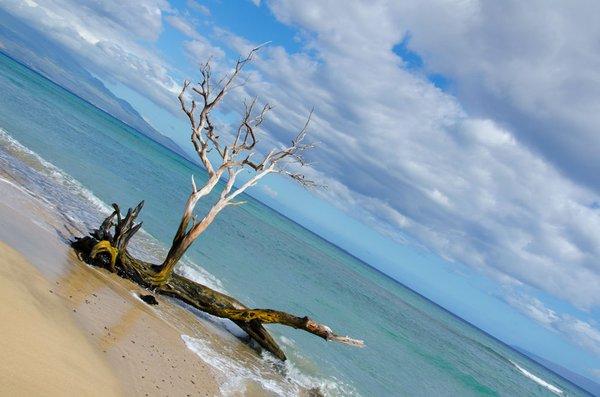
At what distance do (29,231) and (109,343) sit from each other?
528 centimetres

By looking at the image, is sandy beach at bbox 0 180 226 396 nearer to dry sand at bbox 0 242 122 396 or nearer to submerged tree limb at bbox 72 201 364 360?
dry sand at bbox 0 242 122 396

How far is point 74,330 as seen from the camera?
8.10 m

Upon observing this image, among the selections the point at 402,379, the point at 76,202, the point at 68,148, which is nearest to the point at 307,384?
the point at 402,379

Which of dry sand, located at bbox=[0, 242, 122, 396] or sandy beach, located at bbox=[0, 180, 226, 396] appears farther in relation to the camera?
sandy beach, located at bbox=[0, 180, 226, 396]

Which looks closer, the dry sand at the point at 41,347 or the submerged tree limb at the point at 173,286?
the dry sand at the point at 41,347

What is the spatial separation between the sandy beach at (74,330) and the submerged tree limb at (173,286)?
55 cm

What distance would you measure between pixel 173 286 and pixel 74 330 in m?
7.47

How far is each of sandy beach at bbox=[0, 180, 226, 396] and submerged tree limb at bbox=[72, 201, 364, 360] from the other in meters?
0.55

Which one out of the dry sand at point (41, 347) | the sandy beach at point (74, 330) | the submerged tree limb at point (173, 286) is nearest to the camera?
the dry sand at point (41, 347)

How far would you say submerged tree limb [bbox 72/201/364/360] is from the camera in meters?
13.9

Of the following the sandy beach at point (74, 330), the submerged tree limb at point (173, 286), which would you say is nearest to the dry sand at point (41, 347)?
the sandy beach at point (74, 330)

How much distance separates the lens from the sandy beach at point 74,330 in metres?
6.32

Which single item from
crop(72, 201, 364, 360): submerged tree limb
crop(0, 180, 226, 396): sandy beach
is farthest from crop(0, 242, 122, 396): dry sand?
crop(72, 201, 364, 360): submerged tree limb

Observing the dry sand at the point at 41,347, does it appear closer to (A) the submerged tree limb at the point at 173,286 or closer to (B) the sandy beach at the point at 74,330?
(B) the sandy beach at the point at 74,330
